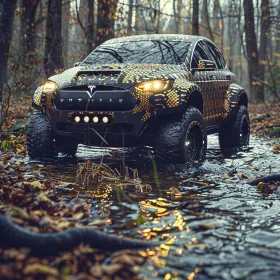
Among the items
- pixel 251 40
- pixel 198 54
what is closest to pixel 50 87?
pixel 198 54

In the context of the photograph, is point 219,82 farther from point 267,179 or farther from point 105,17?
point 105,17

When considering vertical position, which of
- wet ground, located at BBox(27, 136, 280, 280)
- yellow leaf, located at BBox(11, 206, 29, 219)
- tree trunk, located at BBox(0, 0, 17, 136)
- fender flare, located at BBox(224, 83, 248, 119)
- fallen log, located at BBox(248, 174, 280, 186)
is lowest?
wet ground, located at BBox(27, 136, 280, 280)

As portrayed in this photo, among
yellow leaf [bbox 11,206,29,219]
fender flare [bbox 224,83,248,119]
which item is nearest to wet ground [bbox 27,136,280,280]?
Answer: yellow leaf [bbox 11,206,29,219]

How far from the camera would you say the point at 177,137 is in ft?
21.0

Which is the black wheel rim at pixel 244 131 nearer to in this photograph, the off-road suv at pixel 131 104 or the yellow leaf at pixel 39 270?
the off-road suv at pixel 131 104

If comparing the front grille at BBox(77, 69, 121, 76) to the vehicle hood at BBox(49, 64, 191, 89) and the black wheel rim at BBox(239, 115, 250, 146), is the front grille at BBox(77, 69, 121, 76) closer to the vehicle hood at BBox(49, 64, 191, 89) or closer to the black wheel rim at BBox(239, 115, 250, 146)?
the vehicle hood at BBox(49, 64, 191, 89)

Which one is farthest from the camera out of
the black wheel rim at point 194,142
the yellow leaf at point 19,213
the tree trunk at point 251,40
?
the tree trunk at point 251,40

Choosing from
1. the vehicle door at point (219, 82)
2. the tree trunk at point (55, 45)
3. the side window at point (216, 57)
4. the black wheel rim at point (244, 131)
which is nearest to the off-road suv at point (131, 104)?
the vehicle door at point (219, 82)

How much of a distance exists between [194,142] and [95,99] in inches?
67.2

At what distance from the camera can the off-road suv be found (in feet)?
20.6

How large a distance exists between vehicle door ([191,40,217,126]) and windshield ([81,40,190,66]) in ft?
0.81

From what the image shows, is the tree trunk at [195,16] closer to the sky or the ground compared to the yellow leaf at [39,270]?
closer to the sky

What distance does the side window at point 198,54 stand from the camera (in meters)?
7.50

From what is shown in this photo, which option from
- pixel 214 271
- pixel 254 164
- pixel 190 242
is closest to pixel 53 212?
pixel 190 242
